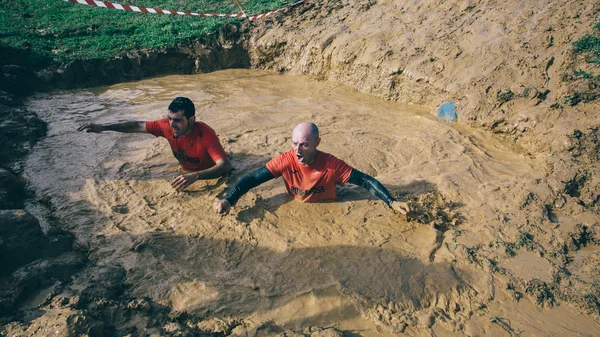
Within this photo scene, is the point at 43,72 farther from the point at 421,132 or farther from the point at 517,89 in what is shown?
the point at 517,89

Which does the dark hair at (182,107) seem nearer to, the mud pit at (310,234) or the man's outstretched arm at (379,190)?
the mud pit at (310,234)

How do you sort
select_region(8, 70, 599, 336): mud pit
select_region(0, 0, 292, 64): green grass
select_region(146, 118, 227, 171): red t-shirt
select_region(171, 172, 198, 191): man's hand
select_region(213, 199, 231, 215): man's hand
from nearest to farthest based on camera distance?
select_region(8, 70, 599, 336): mud pit → select_region(213, 199, 231, 215): man's hand → select_region(171, 172, 198, 191): man's hand → select_region(146, 118, 227, 171): red t-shirt → select_region(0, 0, 292, 64): green grass

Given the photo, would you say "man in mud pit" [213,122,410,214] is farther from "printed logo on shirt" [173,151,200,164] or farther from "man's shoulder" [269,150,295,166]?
"printed logo on shirt" [173,151,200,164]

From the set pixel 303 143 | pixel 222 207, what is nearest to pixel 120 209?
pixel 222 207

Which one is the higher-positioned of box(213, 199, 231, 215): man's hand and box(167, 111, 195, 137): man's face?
box(167, 111, 195, 137): man's face

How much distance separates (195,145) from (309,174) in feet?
4.72

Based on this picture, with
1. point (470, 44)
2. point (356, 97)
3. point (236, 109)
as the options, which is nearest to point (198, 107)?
point (236, 109)

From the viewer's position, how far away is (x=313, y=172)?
12.6 feet

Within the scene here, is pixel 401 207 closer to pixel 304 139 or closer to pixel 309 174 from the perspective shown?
pixel 309 174

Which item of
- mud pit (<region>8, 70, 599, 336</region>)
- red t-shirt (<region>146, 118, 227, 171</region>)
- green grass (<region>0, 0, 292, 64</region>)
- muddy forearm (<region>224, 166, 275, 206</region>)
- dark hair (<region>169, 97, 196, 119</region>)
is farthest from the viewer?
green grass (<region>0, 0, 292, 64</region>)

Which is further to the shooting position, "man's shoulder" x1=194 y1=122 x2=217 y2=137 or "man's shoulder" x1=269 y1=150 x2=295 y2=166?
"man's shoulder" x1=194 y1=122 x2=217 y2=137

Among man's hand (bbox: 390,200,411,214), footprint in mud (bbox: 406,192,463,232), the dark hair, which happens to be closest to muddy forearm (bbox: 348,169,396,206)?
man's hand (bbox: 390,200,411,214)

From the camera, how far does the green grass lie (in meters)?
8.09

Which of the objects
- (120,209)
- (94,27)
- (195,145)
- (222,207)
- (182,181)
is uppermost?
(94,27)
